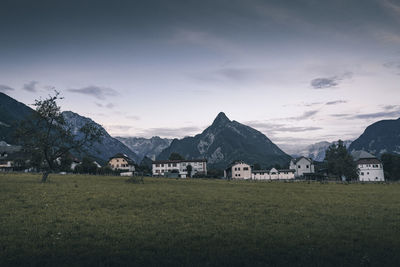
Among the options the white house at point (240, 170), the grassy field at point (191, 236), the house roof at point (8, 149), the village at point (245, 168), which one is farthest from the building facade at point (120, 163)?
the grassy field at point (191, 236)

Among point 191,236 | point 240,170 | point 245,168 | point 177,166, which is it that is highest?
point 177,166

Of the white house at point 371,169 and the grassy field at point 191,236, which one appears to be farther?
the white house at point 371,169

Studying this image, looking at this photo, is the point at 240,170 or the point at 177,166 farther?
the point at 177,166

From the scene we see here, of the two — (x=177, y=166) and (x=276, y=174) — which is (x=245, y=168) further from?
(x=177, y=166)

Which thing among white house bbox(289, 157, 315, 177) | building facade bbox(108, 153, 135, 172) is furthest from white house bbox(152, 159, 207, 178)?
white house bbox(289, 157, 315, 177)

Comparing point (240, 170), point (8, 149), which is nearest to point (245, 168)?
point (240, 170)

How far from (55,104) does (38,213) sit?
117 ft

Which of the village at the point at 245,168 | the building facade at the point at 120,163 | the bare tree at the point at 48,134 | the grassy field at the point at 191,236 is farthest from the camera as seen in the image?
the building facade at the point at 120,163

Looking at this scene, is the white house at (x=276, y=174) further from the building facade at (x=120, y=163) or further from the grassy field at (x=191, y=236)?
the grassy field at (x=191, y=236)

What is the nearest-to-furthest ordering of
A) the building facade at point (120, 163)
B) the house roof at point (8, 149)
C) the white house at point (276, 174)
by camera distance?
the white house at point (276, 174) → the house roof at point (8, 149) → the building facade at point (120, 163)

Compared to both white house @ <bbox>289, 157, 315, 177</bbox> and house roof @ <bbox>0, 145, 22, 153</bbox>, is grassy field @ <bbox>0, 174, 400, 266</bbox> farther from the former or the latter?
house roof @ <bbox>0, 145, 22, 153</bbox>

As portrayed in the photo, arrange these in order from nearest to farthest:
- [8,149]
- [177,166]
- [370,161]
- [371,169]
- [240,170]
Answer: [371,169], [370,161], [240,170], [8,149], [177,166]

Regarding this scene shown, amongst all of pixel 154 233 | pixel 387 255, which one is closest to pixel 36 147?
pixel 154 233

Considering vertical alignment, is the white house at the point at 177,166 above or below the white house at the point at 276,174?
above
